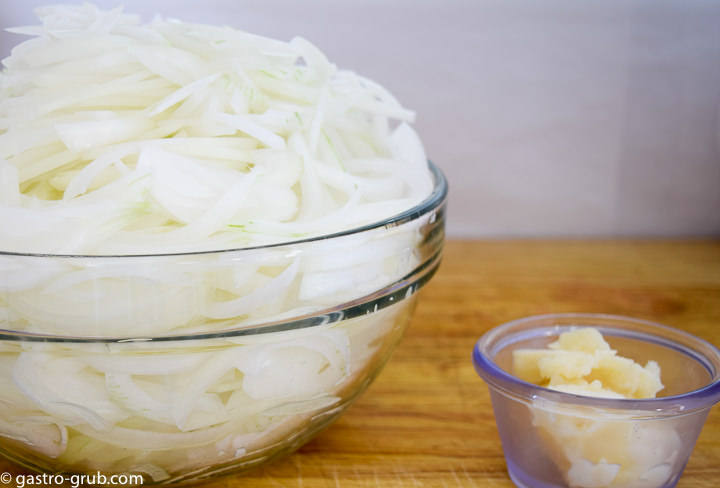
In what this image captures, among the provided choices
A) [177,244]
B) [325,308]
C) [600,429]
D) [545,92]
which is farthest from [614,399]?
[545,92]

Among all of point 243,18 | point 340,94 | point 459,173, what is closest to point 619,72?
point 459,173

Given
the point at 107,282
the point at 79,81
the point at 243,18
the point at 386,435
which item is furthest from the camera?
the point at 243,18

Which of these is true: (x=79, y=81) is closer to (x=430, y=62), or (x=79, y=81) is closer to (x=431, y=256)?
(x=431, y=256)

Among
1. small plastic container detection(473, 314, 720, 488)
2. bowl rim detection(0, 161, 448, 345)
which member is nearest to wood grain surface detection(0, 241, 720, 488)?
small plastic container detection(473, 314, 720, 488)

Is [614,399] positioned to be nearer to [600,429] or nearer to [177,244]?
[600,429]

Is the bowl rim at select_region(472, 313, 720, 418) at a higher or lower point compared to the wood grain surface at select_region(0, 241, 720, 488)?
higher

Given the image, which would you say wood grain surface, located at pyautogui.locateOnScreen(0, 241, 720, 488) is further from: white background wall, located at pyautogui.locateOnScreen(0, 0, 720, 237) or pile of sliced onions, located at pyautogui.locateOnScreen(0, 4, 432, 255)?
pile of sliced onions, located at pyautogui.locateOnScreen(0, 4, 432, 255)

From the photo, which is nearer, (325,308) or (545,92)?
(325,308)
